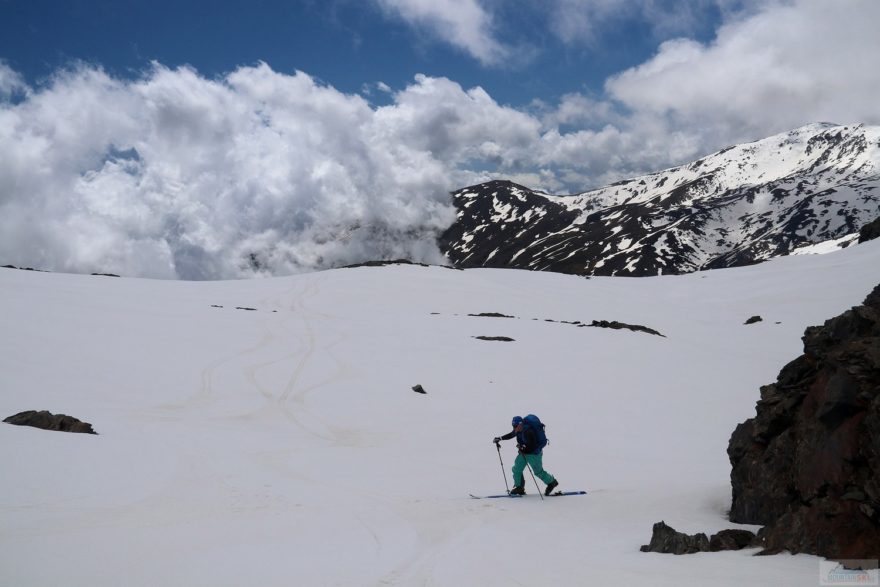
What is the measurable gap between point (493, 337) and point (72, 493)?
2719 centimetres

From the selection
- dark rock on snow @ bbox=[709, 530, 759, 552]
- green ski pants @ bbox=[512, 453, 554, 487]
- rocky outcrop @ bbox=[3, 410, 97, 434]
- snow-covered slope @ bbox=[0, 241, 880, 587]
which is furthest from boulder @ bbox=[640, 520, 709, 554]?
rocky outcrop @ bbox=[3, 410, 97, 434]

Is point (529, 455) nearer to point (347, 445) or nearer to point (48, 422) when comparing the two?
point (347, 445)

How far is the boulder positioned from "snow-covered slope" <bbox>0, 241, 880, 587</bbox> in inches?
15.5

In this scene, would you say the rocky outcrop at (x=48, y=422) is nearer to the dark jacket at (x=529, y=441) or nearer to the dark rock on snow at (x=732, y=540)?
the dark jacket at (x=529, y=441)

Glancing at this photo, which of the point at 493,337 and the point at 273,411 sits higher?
the point at 493,337

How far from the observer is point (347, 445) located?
622 inches

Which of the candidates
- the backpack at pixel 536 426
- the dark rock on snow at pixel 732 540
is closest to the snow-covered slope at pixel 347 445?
the dark rock on snow at pixel 732 540

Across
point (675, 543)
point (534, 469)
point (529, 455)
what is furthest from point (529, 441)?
point (675, 543)

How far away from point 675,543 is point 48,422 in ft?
44.1

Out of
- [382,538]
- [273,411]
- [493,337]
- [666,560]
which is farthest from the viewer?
[493,337]

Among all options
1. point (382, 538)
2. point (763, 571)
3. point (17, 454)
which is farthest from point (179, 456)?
point (763, 571)

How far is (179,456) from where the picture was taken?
12086 millimetres

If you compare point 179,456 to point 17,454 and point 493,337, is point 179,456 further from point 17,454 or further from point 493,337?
point 493,337

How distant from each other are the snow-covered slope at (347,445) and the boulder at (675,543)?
15.5 inches
